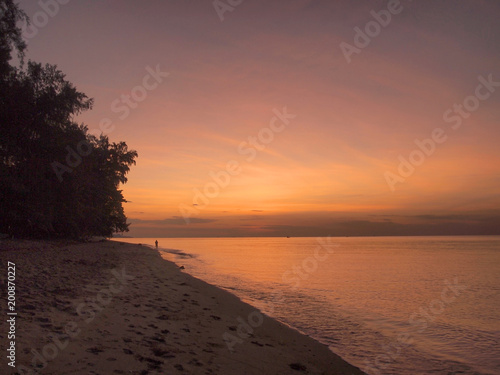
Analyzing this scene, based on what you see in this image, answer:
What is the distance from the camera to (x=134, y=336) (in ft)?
24.0

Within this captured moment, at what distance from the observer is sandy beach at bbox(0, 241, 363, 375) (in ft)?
18.5

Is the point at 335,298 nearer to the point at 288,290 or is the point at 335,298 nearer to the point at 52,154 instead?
the point at 288,290

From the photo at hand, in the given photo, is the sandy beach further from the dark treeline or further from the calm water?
the dark treeline

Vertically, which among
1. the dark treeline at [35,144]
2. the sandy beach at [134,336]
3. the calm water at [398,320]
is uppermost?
the dark treeline at [35,144]

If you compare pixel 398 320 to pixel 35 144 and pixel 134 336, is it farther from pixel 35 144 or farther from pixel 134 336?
pixel 35 144

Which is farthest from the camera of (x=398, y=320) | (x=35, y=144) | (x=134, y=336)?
(x=35, y=144)

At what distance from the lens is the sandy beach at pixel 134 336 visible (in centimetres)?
563

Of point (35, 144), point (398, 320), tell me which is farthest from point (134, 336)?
point (35, 144)

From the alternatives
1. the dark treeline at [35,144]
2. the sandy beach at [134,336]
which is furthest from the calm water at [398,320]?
the dark treeline at [35,144]

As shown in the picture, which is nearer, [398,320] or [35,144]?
[398,320]

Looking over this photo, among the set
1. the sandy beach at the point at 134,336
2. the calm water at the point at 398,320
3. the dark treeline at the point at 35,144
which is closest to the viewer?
the sandy beach at the point at 134,336

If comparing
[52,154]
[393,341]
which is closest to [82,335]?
[393,341]

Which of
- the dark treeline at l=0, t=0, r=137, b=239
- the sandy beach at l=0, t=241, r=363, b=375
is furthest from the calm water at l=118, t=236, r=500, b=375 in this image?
the dark treeline at l=0, t=0, r=137, b=239

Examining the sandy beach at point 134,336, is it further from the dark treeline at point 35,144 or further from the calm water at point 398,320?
the dark treeline at point 35,144
